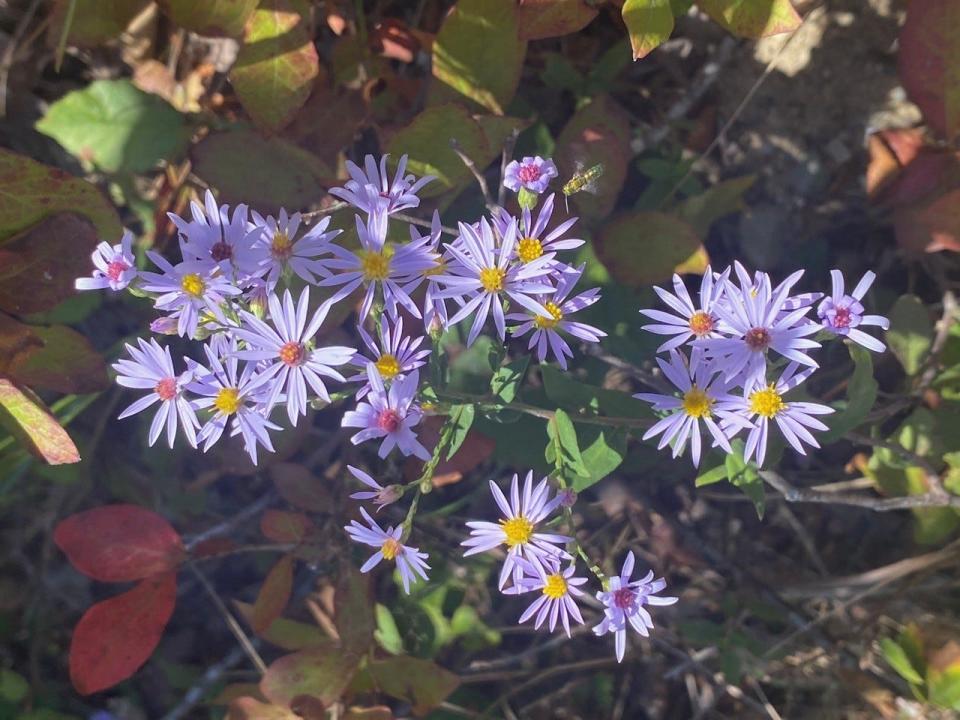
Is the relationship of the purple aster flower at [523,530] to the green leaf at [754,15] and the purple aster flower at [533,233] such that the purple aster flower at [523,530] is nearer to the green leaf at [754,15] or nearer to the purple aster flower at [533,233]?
the purple aster flower at [533,233]

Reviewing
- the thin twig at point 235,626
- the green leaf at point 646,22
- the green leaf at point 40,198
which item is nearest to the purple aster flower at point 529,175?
the green leaf at point 646,22

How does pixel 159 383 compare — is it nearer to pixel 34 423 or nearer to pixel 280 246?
pixel 34 423

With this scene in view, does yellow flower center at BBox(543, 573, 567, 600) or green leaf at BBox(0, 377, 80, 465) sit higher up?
green leaf at BBox(0, 377, 80, 465)

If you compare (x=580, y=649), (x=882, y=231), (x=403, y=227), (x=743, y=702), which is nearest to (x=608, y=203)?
(x=403, y=227)

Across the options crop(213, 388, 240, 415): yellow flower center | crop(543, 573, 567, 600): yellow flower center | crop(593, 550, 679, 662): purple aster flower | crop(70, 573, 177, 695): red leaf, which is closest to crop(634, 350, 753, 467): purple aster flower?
crop(593, 550, 679, 662): purple aster flower

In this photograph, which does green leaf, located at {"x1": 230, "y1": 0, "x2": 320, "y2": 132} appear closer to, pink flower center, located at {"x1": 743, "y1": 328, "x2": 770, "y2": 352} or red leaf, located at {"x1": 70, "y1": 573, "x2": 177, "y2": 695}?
pink flower center, located at {"x1": 743, "y1": 328, "x2": 770, "y2": 352}

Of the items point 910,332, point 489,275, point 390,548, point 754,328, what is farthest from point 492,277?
point 910,332
